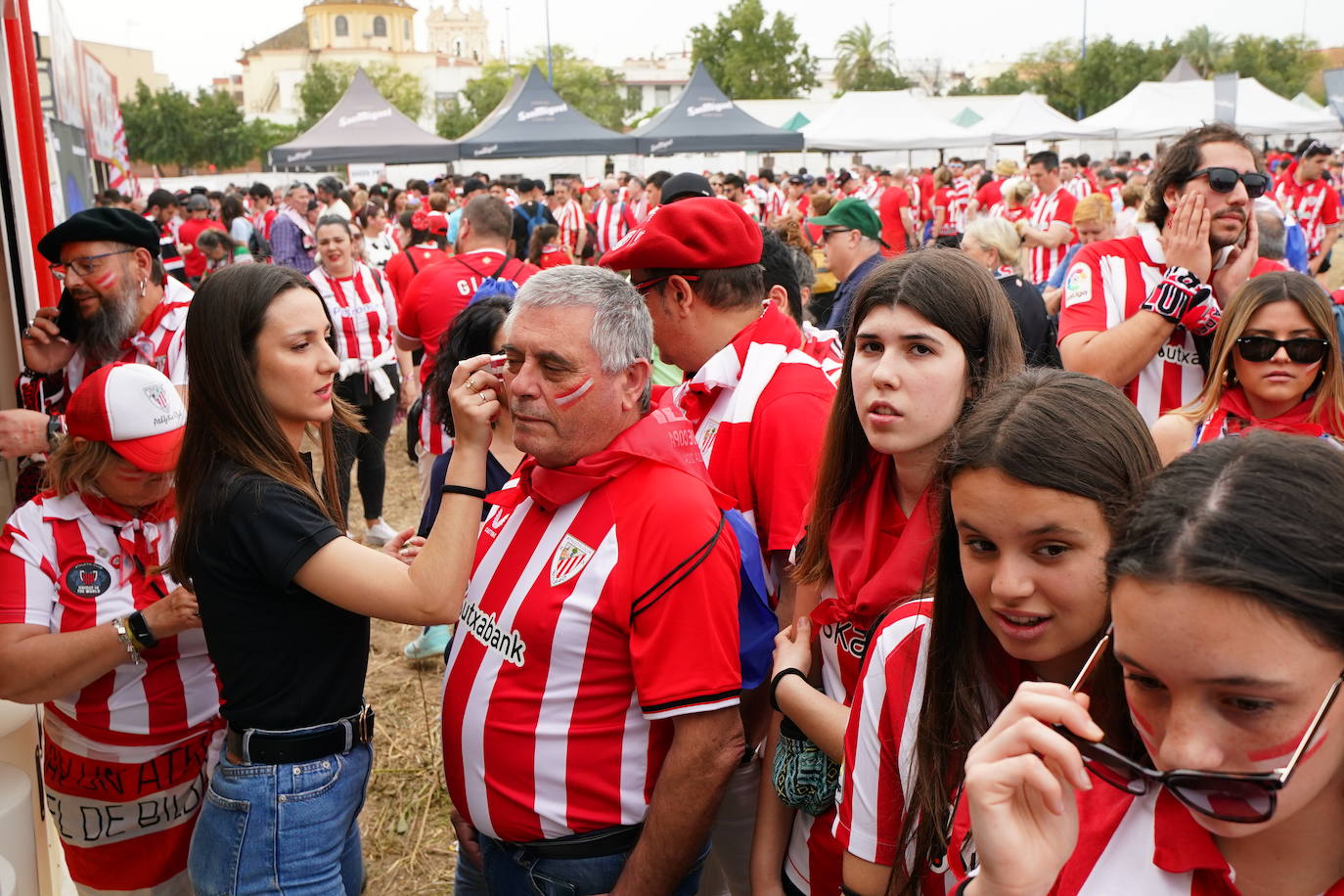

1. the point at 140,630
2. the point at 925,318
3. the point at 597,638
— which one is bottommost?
the point at 140,630

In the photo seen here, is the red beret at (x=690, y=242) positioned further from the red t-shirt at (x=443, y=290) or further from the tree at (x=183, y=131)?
the tree at (x=183, y=131)

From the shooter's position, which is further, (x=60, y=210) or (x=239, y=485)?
(x=60, y=210)

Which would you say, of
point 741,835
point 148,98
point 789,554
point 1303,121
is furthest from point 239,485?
point 148,98

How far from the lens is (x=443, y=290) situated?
6.45 meters

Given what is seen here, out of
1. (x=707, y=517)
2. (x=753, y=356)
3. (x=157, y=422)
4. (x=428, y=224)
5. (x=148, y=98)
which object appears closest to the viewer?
(x=707, y=517)

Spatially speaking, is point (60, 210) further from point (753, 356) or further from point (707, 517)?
point (707, 517)

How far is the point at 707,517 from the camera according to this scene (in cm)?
215

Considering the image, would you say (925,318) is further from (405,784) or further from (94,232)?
(94,232)

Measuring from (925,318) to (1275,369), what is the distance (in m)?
1.60

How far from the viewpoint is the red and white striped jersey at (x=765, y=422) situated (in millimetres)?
2725

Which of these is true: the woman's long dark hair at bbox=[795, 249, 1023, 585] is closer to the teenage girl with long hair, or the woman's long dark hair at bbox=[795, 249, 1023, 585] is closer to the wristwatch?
the teenage girl with long hair

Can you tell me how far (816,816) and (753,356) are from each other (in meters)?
1.25

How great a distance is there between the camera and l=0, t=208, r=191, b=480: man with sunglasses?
4.09 m

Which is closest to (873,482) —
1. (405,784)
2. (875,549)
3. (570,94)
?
(875,549)
